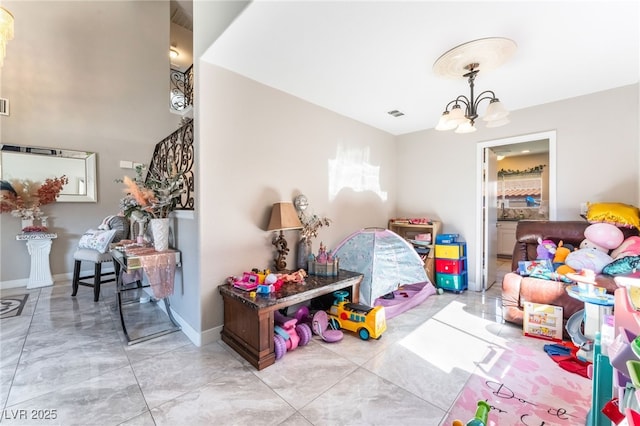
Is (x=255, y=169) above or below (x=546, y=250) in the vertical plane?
above

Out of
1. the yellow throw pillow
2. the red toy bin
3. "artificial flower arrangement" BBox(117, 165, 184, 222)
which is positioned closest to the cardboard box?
the yellow throw pillow

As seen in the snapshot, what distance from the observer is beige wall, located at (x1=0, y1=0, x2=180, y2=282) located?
3689 millimetres

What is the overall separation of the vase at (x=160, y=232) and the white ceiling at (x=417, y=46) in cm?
151

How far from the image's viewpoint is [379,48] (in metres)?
2.00

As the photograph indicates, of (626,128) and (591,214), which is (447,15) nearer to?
(591,214)

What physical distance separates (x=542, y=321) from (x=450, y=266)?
4.29ft

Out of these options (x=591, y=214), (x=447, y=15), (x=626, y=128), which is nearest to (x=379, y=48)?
(x=447, y=15)

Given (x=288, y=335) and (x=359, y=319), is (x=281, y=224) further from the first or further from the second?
(x=359, y=319)

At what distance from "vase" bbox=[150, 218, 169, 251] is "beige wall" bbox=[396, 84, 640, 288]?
3.59 metres

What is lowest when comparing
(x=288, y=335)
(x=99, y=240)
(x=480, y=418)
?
(x=288, y=335)

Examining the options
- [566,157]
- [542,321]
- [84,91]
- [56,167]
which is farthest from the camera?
[84,91]

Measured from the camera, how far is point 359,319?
90.4 inches

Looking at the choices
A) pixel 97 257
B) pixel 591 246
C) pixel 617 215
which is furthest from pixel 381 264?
pixel 97 257

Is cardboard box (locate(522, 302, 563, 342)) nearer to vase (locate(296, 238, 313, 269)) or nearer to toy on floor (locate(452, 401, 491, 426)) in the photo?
toy on floor (locate(452, 401, 491, 426))
